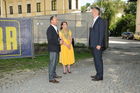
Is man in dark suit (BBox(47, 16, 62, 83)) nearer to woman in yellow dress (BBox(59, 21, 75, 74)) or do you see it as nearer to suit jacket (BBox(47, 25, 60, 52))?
suit jacket (BBox(47, 25, 60, 52))

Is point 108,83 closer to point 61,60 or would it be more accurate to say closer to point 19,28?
point 61,60

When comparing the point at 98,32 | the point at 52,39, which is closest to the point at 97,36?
the point at 98,32

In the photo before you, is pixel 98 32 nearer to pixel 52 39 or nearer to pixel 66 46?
pixel 52 39

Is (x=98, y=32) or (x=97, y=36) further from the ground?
(x=98, y=32)

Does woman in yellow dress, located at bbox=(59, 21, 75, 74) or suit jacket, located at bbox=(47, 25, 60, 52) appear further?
woman in yellow dress, located at bbox=(59, 21, 75, 74)

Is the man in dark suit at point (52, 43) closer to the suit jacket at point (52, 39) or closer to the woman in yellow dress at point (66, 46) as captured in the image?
the suit jacket at point (52, 39)

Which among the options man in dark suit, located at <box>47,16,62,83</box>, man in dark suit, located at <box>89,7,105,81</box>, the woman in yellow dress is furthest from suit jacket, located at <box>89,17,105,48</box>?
the woman in yellow dress

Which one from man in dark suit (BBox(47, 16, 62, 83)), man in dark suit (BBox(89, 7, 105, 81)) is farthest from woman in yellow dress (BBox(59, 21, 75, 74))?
man in dark suit (BBox(89, 7, 105, 81))

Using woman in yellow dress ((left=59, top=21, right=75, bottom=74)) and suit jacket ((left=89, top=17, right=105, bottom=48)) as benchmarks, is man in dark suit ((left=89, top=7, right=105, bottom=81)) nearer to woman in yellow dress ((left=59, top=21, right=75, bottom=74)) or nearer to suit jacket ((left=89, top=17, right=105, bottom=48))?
suit jacket ((left=89, top=17, right=105, bottom=48))

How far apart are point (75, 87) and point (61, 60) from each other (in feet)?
6.18

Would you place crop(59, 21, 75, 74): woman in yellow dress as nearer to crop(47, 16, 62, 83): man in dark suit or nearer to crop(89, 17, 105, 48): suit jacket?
crop(47, 16, 62, 83): man in dark suit

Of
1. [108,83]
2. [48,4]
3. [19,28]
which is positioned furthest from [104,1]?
[108,83]

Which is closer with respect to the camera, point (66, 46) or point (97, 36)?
point (97, 36)

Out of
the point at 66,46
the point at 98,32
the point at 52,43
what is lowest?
the point at 66,46
